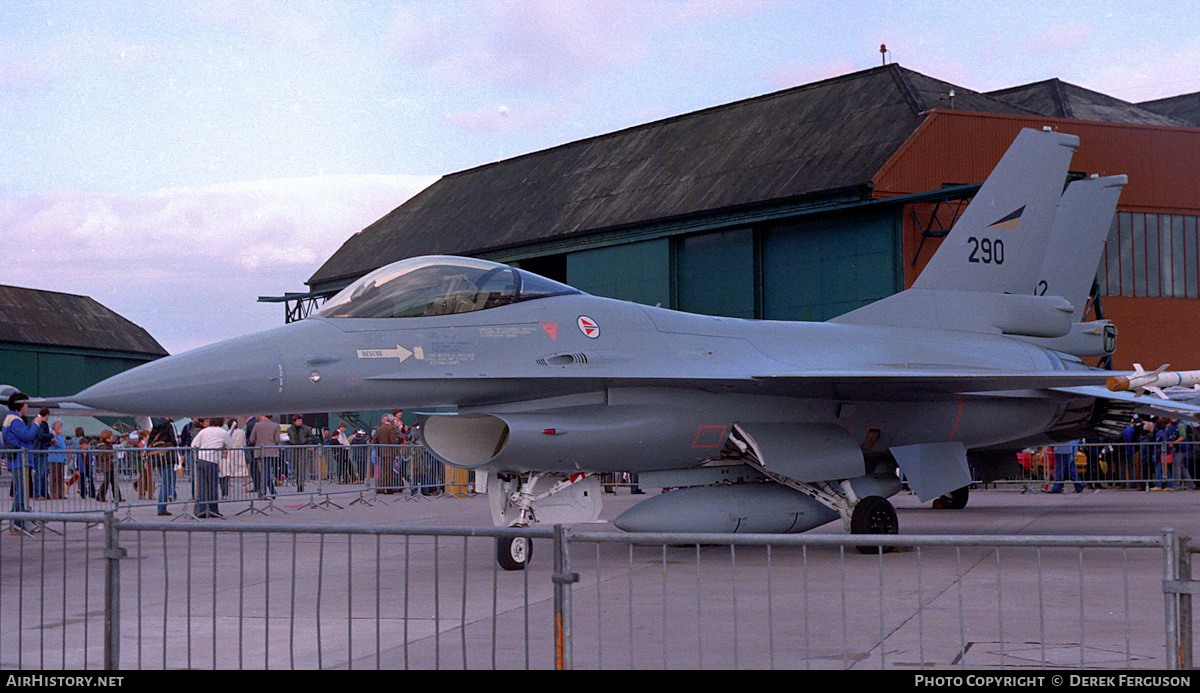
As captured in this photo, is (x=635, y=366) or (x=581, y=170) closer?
(x=635, y=366)

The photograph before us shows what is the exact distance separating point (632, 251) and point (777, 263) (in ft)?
16.9

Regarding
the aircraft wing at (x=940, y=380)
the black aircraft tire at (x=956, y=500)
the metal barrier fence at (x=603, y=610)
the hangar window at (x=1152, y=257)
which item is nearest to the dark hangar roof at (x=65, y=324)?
the hangar window at (x=1152, y=257)

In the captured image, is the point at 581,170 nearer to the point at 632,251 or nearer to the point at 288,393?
the point at 632,251

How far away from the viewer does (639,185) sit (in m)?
34.8

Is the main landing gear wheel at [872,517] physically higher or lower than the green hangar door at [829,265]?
lower

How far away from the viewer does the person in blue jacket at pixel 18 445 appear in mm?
12680

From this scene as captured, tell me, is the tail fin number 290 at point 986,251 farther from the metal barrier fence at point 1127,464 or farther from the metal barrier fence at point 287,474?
the metal barrier fence at point 1127,464

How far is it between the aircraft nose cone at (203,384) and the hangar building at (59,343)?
146 ft

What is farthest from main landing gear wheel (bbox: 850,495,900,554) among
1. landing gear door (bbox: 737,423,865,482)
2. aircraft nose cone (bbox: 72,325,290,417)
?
aircraft nose cone (bbox: 72,325,290,417)

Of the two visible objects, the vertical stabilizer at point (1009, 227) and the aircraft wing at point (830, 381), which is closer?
the aircraft wing at point (830, 381)

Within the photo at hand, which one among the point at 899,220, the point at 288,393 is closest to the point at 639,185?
the point at 899,220

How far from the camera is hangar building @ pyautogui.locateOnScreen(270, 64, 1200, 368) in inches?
1091

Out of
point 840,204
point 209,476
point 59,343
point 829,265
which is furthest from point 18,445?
point 59,343
